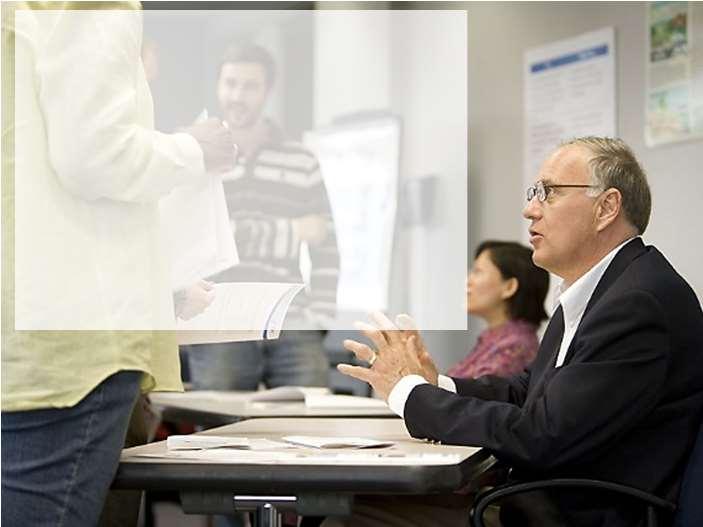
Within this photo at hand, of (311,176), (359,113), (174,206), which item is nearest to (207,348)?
(359,113)

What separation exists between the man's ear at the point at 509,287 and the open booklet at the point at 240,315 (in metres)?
1.76

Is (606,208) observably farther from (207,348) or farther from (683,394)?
(207,348)

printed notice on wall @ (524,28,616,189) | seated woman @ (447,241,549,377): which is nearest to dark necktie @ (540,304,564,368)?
A: seated woman @ (447,241,549,377)

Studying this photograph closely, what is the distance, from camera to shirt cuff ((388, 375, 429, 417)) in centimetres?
201

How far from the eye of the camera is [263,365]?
3807 millimetres

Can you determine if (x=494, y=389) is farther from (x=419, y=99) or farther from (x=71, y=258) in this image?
(x=71, y=258)

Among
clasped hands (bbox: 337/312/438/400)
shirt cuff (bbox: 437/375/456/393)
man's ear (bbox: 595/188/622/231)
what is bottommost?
shirt cuff (bbox: 437/375/456/393)

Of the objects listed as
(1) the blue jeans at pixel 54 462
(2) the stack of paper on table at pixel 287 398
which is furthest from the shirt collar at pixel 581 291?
(1) the blue jeans at pixel 54 462

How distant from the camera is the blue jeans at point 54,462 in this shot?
1.64 metres

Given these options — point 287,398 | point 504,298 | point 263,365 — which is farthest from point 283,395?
point 504,298

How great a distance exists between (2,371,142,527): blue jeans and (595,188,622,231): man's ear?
3.35 ft

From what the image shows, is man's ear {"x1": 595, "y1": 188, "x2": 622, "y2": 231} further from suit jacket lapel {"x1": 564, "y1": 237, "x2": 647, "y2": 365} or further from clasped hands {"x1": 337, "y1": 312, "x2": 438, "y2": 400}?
clasped hands {"x1": 337, "y1": 312, "x2": 438, "y2": 400}

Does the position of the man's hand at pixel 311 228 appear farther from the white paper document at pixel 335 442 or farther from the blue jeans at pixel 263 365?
the blue jeans at pixel 263 365

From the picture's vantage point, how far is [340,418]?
2.70 meters
